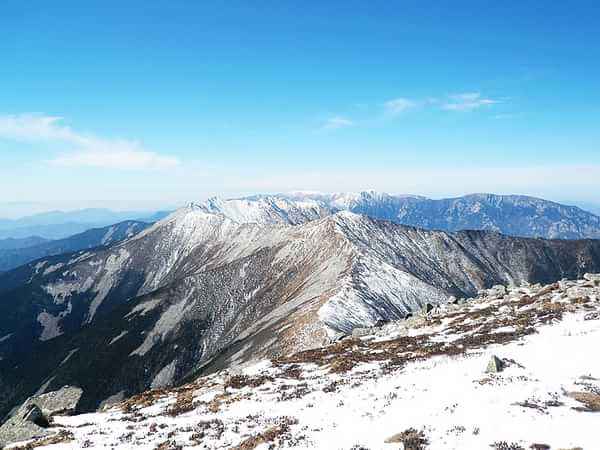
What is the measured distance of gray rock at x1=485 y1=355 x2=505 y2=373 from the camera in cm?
2483

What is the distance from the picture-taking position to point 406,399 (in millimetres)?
22891

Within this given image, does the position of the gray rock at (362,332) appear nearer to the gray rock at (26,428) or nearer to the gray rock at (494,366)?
the gray rock at (494,366)

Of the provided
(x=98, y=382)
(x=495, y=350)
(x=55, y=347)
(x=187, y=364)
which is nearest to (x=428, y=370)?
(x=495, y=350)

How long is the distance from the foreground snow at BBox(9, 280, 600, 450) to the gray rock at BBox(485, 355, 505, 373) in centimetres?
35

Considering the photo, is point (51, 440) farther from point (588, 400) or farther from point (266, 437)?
point (588, 400)

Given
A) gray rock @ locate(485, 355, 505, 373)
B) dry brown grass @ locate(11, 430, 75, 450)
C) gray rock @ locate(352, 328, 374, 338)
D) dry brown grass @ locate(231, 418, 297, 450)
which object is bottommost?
gray rock @ locate(352, 328, 374, 338)

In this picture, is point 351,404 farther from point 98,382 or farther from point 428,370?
point 98,382

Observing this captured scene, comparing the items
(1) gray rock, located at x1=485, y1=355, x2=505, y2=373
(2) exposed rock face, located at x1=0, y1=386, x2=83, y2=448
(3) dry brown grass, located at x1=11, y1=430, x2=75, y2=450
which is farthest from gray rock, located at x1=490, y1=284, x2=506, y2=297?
(2) exposed rock face, located at x1=0, y1=386, x2=83, y2=448

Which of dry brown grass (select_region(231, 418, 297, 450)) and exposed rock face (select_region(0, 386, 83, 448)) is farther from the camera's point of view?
exposed rock face (select_region(0, 386, 83, 448))

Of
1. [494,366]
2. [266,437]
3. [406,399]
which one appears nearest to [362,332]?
[494,366]

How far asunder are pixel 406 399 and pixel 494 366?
6291mm

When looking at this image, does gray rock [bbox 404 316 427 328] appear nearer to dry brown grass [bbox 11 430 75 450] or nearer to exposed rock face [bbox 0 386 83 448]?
exposed rock face [bbox 0 386 83 448]

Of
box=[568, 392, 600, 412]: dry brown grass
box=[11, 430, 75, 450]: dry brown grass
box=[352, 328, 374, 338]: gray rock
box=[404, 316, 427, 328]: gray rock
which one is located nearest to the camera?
box=[568, 392, 600, 412]: dry brown grass

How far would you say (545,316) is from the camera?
39281 mm
